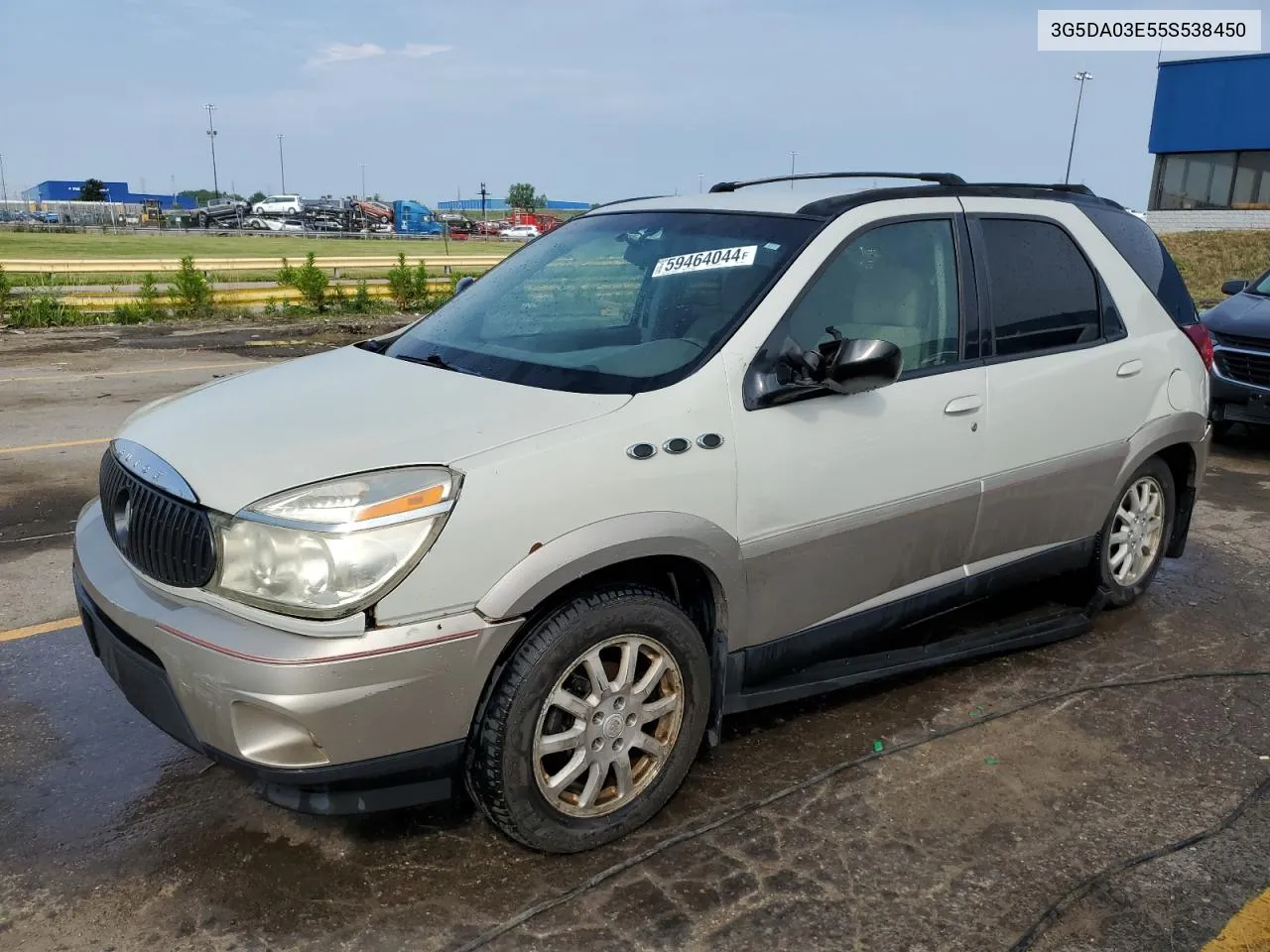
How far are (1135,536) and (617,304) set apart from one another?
268 cm

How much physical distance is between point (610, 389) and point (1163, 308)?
290cm

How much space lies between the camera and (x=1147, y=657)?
446cm

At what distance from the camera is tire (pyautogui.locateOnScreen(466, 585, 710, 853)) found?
2736 millimetres

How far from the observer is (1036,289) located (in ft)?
13.5

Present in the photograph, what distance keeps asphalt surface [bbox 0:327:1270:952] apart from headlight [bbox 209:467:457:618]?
0.85 metres

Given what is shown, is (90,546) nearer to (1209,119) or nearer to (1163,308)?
(1163,308)

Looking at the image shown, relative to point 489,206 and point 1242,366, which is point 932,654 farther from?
point 489,206

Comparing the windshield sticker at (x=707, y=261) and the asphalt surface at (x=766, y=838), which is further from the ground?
the windshield sticker at (x=707, y=261)

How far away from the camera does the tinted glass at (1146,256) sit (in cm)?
455

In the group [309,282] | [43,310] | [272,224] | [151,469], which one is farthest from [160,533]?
[272,224]

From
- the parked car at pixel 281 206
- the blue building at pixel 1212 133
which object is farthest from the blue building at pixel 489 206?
the blue building at pixel 1212 133

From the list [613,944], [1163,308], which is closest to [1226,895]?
[613,944]

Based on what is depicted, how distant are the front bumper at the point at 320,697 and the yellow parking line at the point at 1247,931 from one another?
1.91 m

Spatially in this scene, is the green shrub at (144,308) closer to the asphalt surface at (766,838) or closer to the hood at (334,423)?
the asphalt surface at (766,838)
